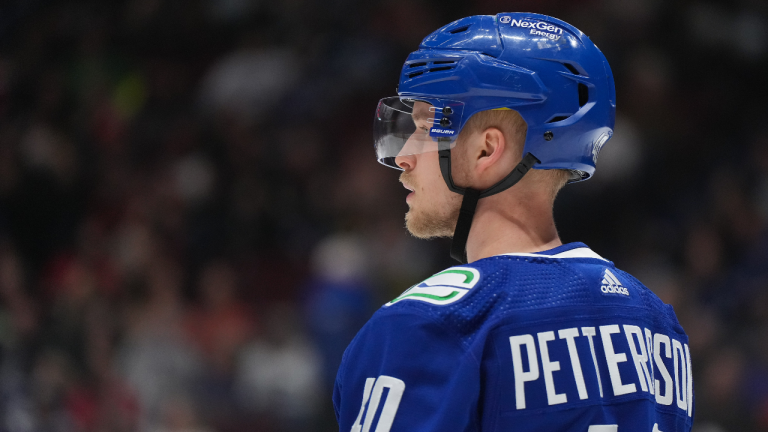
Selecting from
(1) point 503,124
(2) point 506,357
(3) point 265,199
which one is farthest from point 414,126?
(3) point 265,199

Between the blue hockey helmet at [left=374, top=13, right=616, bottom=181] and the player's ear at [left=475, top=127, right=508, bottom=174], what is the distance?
0.19 feet

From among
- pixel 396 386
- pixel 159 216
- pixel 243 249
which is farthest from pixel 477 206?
pixel 159 216

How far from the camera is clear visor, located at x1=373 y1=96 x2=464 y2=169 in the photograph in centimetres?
183

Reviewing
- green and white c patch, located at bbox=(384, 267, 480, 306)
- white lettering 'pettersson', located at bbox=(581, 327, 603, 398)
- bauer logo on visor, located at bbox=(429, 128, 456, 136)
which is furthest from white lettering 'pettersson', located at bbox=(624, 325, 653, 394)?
bauer logo on visor, located at bbox=(429, 128, 456, 136)

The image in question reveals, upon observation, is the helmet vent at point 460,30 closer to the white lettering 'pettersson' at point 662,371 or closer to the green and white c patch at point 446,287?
the green and white c patch at point 446,287

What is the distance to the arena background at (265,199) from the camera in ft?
19.6

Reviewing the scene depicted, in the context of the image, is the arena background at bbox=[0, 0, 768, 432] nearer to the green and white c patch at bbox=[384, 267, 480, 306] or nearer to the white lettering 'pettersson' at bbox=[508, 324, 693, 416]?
the white lettering 'pettersson' at bbox=[508, 324, 693, 416]

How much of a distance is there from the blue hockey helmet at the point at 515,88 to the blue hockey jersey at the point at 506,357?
0.29 meters

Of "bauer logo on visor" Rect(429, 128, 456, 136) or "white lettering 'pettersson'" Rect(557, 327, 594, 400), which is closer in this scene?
"white lettering 'pettersson'" Rect(557, 327, 594, 400)

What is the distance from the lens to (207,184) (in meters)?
7.31

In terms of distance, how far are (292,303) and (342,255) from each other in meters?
0.65

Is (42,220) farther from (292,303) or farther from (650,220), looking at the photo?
(650,220)

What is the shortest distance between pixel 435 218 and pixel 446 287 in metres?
0.43

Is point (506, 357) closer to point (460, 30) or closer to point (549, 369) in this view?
point (549, 369)
